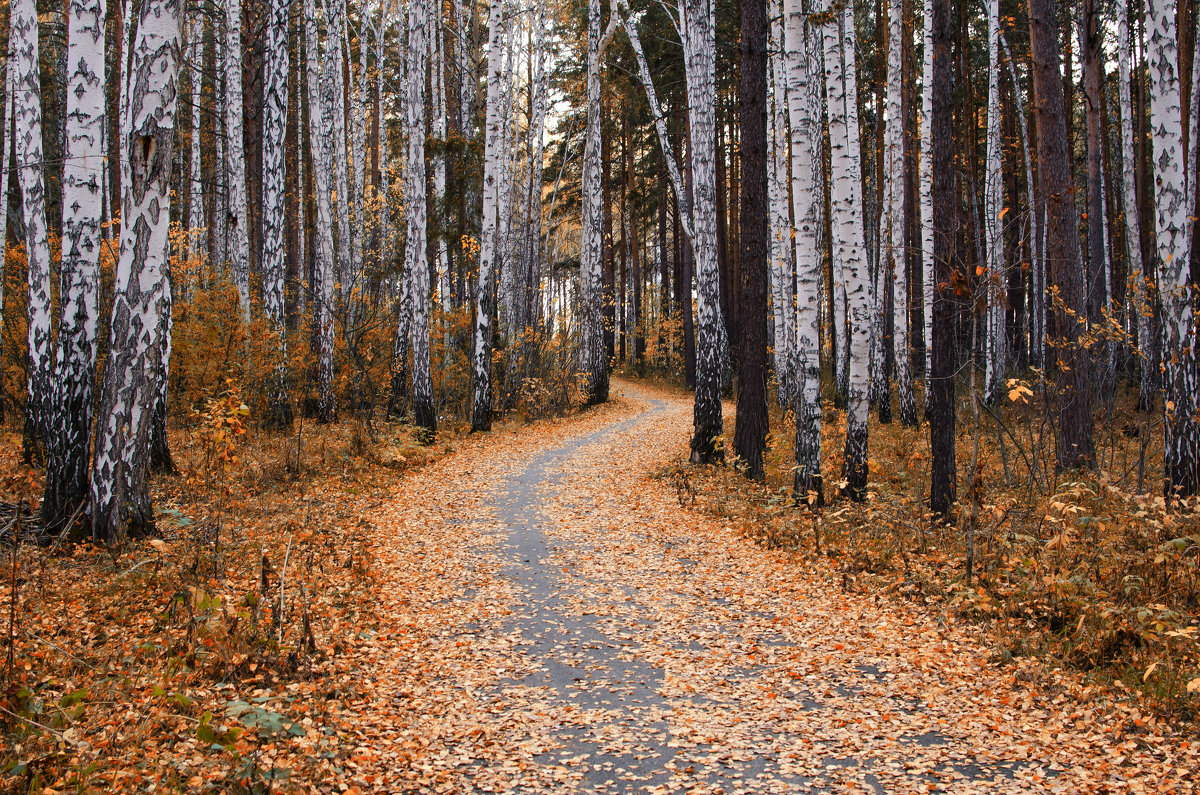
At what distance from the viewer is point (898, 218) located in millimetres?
14148

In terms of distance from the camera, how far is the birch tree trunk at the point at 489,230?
13312 mm

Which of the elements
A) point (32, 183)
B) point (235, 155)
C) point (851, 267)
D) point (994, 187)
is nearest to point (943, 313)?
point (851, 267)

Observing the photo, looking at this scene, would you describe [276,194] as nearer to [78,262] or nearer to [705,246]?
[78,262]

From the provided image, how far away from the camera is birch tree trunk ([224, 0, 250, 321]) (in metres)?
13.1

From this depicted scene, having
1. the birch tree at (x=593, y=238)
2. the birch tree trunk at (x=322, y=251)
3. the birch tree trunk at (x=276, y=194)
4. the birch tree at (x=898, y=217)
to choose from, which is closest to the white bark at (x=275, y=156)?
the birch tree trunk at (x=276, y=194)

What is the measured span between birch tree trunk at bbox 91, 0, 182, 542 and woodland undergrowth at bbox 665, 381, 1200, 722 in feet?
19.5

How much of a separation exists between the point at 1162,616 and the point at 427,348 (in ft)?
38.0

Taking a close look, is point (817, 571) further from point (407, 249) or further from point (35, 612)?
point (407, 249)

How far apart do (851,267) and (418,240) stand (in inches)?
329

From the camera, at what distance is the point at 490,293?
46.7 feet

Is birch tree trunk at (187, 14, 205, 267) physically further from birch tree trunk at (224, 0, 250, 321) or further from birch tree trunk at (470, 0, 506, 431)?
birch tree trunk at (470, 0, 506, 431)

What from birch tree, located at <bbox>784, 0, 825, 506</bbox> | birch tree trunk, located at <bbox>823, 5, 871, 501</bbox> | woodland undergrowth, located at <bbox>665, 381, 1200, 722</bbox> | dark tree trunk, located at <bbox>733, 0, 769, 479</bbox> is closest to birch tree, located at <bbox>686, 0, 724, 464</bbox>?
dark tree trunk, located at <bbox>733, 0, 769, 479</bbox>

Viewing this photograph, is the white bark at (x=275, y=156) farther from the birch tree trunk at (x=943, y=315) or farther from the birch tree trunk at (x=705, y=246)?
the birch tree trunk at (x=943, y=315)

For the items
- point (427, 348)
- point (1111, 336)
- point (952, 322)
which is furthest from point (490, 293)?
point (1111, 336)
